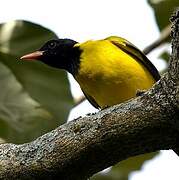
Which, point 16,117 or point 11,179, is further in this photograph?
point 16,117

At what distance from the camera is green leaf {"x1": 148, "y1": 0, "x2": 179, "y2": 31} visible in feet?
14.1

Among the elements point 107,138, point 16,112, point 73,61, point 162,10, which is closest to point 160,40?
point 162,10

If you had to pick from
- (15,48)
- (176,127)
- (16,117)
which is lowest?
(16,117)

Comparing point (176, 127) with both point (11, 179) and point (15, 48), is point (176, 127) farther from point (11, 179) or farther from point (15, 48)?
point (15, 48)

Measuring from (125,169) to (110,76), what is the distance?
85 centimetres

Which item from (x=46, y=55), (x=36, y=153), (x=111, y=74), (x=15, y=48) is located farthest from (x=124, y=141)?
(x=46, y=55)

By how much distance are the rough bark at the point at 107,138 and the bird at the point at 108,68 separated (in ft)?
4.80

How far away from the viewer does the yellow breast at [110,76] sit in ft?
13.2

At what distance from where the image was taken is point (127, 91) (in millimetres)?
4039

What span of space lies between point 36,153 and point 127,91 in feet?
5.48

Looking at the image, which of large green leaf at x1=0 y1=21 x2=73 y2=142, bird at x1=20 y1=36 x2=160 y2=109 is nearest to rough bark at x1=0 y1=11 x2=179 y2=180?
bird at x1=20 y1=36 x2=160 y2=109

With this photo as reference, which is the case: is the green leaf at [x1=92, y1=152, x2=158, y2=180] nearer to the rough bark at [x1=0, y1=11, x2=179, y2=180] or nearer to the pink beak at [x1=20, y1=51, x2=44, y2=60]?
the pink beak at [x1=20, y1=51, x2=44, y2=60]

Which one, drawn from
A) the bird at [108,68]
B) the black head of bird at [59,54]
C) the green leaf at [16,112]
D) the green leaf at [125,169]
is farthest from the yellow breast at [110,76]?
the green leaf at [125,169]

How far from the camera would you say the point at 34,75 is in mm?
4348
